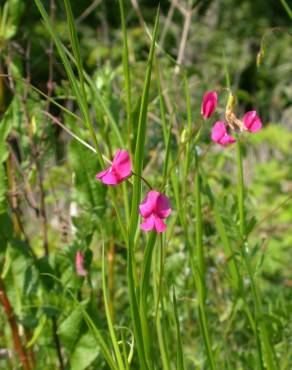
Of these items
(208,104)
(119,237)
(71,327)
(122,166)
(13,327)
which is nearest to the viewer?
(122,166)

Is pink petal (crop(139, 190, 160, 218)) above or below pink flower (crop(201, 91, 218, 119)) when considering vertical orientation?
below

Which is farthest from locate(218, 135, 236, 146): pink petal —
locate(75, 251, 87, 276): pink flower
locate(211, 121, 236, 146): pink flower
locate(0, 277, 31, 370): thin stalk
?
locate(0, 277, 31, 370): thin stalk

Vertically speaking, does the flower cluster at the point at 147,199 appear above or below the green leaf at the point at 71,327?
above

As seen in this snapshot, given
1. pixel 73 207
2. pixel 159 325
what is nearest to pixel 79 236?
pixel 159 325

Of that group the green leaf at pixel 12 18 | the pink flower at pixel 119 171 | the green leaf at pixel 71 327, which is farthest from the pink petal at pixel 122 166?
the green leaf at pixel 12 18

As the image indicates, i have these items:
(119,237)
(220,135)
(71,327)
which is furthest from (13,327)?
(220,135)

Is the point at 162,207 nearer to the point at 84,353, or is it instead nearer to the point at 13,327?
the point at 84,353

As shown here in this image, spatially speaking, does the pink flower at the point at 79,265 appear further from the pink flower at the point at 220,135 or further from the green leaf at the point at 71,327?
the pink flower at the point at 220,135

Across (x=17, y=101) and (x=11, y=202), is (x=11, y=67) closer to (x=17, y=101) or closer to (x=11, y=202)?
(x=17, y=101)

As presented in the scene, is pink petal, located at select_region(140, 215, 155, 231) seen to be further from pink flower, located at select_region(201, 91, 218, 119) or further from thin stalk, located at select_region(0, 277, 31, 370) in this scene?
thin stalk, located at select_region(0, 277, 31, 370)
